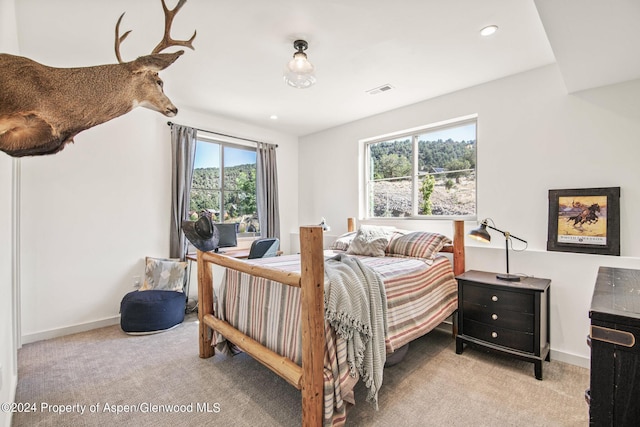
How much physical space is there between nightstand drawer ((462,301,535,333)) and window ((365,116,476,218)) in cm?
117

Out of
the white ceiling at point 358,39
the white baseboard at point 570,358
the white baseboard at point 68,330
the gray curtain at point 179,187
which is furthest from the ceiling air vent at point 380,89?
the white baseboard at point 68,330

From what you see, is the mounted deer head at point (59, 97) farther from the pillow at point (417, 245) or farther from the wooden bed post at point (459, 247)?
the wooden bed post at point (459, 247)

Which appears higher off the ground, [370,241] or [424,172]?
[424,172]

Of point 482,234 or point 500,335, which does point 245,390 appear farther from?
point 482,234

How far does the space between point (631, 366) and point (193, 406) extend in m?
2.15

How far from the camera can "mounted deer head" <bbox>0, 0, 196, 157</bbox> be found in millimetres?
997

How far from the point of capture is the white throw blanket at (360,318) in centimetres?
163

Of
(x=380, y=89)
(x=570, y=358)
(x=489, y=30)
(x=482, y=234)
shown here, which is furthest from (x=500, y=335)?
(x=380, y=89)

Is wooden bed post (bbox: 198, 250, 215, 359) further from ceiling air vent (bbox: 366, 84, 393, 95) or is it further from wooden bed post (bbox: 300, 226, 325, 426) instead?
ceiling air vent (bbox: 366, 84, 393, 95)

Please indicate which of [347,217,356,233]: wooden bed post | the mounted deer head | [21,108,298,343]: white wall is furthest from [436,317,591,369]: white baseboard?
[21,108,298,343]: white wall

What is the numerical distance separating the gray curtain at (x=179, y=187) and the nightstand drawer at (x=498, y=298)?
129 inches

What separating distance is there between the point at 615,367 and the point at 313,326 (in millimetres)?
1136

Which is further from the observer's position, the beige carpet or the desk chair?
the desk chair

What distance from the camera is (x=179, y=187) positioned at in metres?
3.67
